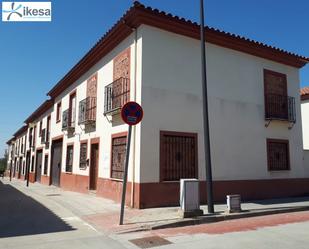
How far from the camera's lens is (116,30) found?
38.9 ft

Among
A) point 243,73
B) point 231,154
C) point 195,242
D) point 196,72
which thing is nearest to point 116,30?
point 196,72

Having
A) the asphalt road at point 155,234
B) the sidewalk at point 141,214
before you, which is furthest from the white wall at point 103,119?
the asphalt road at point 155,234

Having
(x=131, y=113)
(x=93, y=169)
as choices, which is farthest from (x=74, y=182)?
(x=131, y=113)

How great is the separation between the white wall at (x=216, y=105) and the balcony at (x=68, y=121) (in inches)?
310

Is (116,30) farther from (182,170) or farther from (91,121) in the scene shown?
(182,170)

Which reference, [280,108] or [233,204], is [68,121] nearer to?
[280,108]

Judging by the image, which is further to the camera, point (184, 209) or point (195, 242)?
point (184, 209)

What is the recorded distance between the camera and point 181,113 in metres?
11.1

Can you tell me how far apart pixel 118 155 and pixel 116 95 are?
86.9 inches

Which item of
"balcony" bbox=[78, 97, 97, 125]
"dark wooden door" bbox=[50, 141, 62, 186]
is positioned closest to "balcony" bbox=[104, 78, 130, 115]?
"balcony" bbox=[78, 97, 97, 125]

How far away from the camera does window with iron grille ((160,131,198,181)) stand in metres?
10.6

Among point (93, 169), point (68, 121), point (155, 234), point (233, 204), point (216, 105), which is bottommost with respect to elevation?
point (155, 234)

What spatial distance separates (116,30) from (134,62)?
1767 mm

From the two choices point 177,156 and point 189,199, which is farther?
point 177,156
